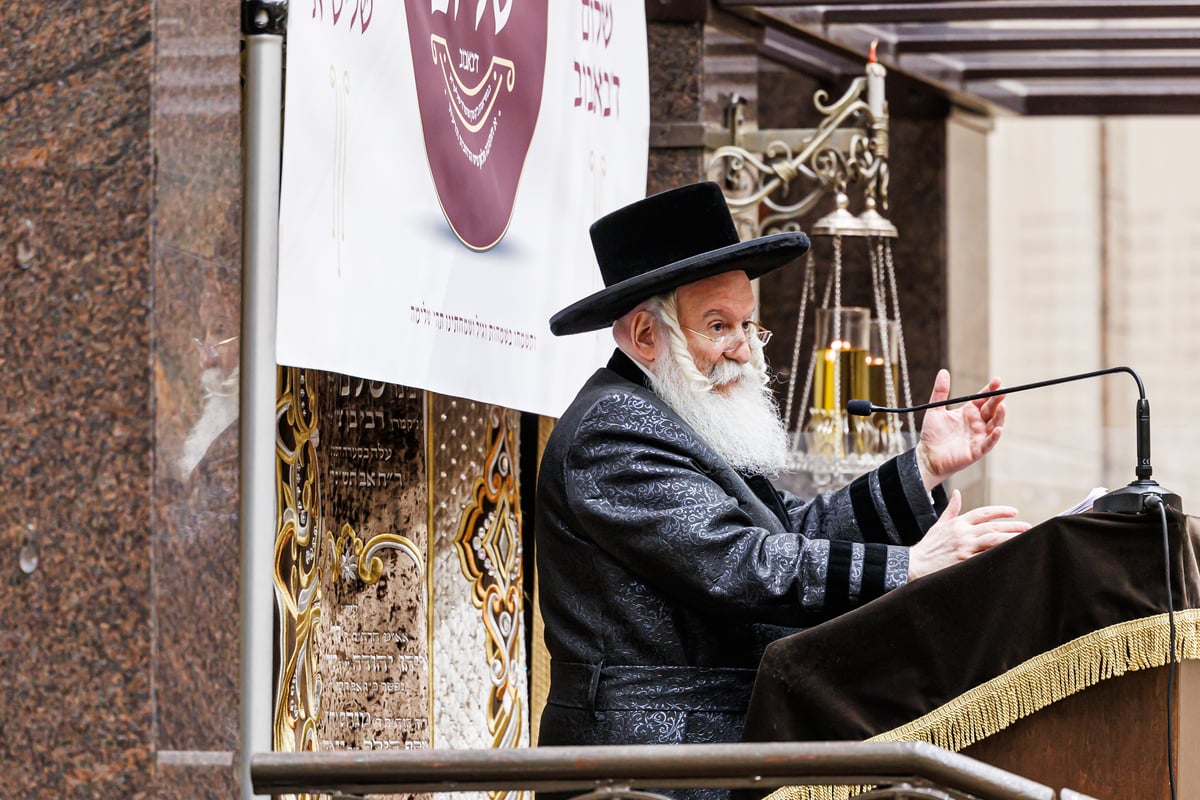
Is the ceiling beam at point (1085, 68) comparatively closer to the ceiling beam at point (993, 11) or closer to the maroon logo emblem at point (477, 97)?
the ceiling beam at point (993, 11)

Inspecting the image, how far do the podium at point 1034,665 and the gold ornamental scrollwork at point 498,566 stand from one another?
73.5 inches

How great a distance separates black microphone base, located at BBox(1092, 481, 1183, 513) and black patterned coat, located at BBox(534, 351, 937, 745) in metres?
0.51

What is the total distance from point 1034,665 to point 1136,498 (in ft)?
1.12

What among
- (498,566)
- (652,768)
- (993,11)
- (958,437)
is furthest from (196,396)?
(993,11)

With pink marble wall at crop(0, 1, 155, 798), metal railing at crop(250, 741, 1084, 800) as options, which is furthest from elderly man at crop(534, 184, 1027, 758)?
pink marble wall at crop(0, 1, 155, 798)

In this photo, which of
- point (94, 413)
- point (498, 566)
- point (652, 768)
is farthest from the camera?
point (498, 566)

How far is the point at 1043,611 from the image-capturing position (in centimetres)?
332

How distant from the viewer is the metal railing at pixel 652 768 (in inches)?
107

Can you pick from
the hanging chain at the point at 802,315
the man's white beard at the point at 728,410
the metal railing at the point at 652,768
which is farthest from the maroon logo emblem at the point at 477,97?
the hanging chain at the point at 802,315

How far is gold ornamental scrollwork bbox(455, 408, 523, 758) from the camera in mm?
5188

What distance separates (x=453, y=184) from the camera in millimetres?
4477

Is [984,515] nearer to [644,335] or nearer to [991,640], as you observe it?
[991,640]

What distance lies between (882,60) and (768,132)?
70.4 inches

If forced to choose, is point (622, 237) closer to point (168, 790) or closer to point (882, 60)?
point (168, 790)
